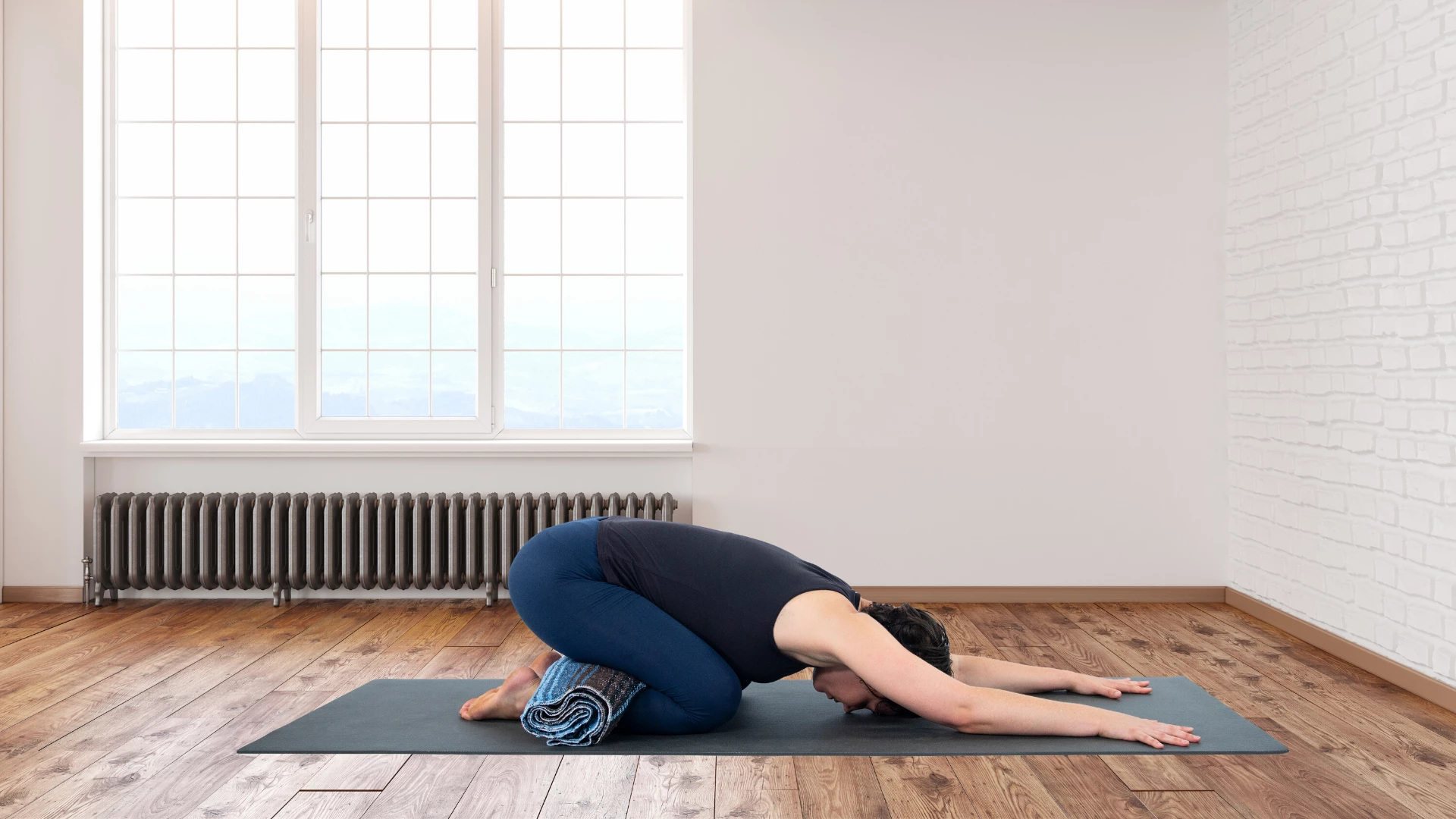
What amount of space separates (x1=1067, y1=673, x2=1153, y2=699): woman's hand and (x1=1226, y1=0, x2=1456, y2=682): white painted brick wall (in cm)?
96

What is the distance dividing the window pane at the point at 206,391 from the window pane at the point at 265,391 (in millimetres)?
40

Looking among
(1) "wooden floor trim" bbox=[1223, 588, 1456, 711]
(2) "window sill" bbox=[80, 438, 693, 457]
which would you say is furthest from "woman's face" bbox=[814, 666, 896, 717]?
(2) "window sill" bbox=[80, 438, 693, 457]

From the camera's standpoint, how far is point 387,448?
4.25 m

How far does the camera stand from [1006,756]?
227cm

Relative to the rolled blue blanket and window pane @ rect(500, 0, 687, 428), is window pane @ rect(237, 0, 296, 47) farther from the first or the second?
the rolled blue blanket

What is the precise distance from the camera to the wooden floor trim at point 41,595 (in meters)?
4.24

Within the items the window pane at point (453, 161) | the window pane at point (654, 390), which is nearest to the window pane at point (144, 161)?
the window pane at point (453, 161)

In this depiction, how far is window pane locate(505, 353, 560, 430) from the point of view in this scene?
4.45 meters

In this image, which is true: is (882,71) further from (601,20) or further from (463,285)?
(463,285)

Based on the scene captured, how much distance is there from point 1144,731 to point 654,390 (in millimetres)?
2689

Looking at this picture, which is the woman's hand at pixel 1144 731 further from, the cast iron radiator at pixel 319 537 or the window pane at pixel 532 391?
the window pane at pixel 532 391

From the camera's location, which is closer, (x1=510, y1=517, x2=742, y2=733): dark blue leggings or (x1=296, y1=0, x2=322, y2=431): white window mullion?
(x1=510, y1=517, x2=742, y2=733): dark blue leggings

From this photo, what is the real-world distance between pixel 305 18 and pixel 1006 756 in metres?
4.20

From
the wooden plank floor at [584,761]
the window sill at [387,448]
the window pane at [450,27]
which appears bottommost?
the wooden plank floor at [584,761]
